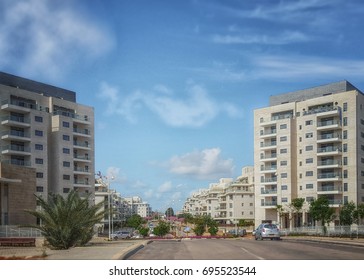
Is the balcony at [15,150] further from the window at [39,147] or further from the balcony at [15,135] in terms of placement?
the window at [39,147]

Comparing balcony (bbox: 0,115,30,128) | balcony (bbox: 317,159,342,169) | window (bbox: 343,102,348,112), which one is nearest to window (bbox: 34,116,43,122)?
balcony (bbox: 0,115,30,128)

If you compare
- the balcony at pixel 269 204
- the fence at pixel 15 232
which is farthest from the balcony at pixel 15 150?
the balcony at pixel 269 204

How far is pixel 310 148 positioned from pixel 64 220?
17.0 metres

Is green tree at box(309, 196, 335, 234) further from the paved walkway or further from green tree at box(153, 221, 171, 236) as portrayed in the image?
green tree at box(153, 221, 171, 236)

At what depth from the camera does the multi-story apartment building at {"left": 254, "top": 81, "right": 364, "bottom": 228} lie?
68.4 ft

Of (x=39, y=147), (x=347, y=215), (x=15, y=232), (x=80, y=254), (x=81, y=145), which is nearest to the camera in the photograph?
(x=80, y=254)

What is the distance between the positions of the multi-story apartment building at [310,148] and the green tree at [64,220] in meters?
6.26

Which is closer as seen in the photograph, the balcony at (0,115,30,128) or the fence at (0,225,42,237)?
the fence at (0,225,42,237)

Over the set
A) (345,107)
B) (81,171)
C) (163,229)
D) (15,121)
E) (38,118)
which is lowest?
(163,229)

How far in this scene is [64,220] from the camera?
15.4 meters

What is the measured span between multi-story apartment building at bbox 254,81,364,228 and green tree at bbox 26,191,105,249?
246 inches

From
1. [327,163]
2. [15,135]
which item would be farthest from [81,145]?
[327,163]

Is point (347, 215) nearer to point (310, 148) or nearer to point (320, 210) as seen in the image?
point (320, 210)
